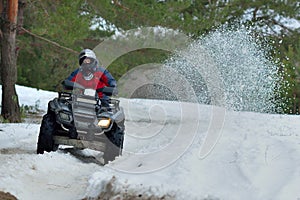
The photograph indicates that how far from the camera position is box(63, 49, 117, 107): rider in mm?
7270

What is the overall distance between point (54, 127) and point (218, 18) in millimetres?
11026

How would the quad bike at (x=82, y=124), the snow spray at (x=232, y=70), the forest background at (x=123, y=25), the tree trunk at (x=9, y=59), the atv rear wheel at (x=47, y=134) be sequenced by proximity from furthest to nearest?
the snow spray at (x=232, y=70) < the forest background at (x=123, y=25) < the tree trunk at (x=9, y=59) < the atv rear wheel at (x=47, y=134) < the quad bike at (x=82, y=124)

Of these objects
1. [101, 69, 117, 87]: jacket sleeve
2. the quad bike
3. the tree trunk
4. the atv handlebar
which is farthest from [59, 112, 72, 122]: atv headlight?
the tree trunk

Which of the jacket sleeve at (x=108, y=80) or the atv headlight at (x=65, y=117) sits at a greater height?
the jacket sleeve at (x=108, y=80)

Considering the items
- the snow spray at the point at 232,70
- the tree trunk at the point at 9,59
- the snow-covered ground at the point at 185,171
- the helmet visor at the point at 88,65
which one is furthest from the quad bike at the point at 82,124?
the snow spray at the point at 232,70

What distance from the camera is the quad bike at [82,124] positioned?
6848 mm

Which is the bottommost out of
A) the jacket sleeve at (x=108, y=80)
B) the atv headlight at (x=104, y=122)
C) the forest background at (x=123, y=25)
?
the atv headlight at (x=104, y=122)

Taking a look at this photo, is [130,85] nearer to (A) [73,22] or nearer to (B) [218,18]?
(B) [218,18]

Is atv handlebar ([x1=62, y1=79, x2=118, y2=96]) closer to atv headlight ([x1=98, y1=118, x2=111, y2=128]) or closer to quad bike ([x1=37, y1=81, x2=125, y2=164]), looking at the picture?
quad bike ([x1=37, y1=81, x2=125, y2=164])

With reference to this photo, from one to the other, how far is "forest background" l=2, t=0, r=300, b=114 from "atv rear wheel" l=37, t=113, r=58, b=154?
5352mm

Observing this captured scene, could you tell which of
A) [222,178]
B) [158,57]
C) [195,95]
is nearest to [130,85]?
[195,95]

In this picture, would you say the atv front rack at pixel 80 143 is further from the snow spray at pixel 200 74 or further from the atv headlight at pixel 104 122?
the snow spray at pixel 200 74

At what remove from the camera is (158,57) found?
56.2 feet

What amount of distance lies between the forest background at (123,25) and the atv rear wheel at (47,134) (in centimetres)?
535
